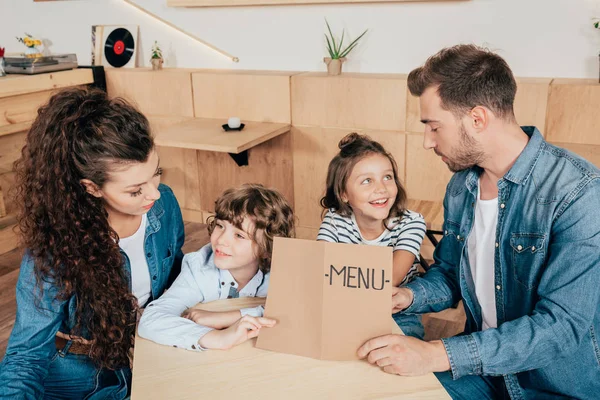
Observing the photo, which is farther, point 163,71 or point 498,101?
point 163,71

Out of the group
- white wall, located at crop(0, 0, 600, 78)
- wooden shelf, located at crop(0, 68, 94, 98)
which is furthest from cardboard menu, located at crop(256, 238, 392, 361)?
wooden shelf, located at crop(0, 68, 94, 98)

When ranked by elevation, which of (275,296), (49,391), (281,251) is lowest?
(49,391)

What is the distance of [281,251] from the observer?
3.96 feet

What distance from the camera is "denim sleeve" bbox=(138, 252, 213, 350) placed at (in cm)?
130

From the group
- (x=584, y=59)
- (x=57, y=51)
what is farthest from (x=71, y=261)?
(x=57, y=51)

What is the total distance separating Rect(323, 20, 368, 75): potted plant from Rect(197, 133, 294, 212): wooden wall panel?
51cm

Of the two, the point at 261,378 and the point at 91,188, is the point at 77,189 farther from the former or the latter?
the point at 261,378

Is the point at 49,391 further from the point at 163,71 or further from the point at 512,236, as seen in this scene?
the point at 163,71

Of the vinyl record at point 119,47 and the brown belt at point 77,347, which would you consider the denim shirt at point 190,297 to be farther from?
the vinyl record at point 119,47

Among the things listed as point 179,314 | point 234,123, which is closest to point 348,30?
point 234,123

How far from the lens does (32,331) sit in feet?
4.50

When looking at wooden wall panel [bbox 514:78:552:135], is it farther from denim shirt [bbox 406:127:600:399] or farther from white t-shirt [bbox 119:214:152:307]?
white t-shirt [bbox 119:214:152:307]

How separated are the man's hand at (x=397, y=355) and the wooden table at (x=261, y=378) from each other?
2 cm

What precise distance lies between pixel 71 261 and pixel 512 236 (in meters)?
1.06
